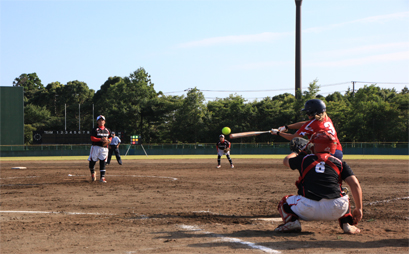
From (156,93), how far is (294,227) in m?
77.9

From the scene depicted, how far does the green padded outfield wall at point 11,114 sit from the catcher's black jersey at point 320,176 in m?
48.6

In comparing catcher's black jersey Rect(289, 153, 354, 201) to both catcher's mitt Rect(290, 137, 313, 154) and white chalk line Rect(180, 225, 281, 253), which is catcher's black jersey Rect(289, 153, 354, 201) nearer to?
catcher's mitt Rect(290, 137, 313, 154)

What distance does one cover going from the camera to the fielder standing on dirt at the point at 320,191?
5.47 meters

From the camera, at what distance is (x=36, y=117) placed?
7831 cm

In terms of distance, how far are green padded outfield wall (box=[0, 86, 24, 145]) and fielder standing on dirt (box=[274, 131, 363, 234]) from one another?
48.5 m

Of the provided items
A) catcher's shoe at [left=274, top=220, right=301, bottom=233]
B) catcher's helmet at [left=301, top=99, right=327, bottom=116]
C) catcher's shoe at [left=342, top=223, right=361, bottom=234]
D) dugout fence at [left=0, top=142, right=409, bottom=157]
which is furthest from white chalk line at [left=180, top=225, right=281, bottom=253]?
dugout fence at [left=0, top=142, right=409, bottom=157]

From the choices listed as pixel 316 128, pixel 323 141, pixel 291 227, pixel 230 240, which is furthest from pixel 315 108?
pixel 230 240

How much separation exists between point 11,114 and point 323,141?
4967 centimetres

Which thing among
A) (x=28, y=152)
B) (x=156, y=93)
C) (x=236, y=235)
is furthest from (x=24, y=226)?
(x=156, y=93)

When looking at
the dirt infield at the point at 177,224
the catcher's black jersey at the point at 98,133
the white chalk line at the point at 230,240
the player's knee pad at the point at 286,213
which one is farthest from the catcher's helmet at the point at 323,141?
the catcher's black jersey at the point at 98,133

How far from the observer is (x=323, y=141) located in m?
5.60

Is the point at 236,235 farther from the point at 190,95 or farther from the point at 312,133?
the point at 190,95

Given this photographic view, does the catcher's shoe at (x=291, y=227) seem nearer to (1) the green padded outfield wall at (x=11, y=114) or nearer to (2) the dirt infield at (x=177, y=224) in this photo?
(2) the dirt infield at (x=177, y=224)

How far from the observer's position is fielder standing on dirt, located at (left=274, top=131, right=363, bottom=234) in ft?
17.9
